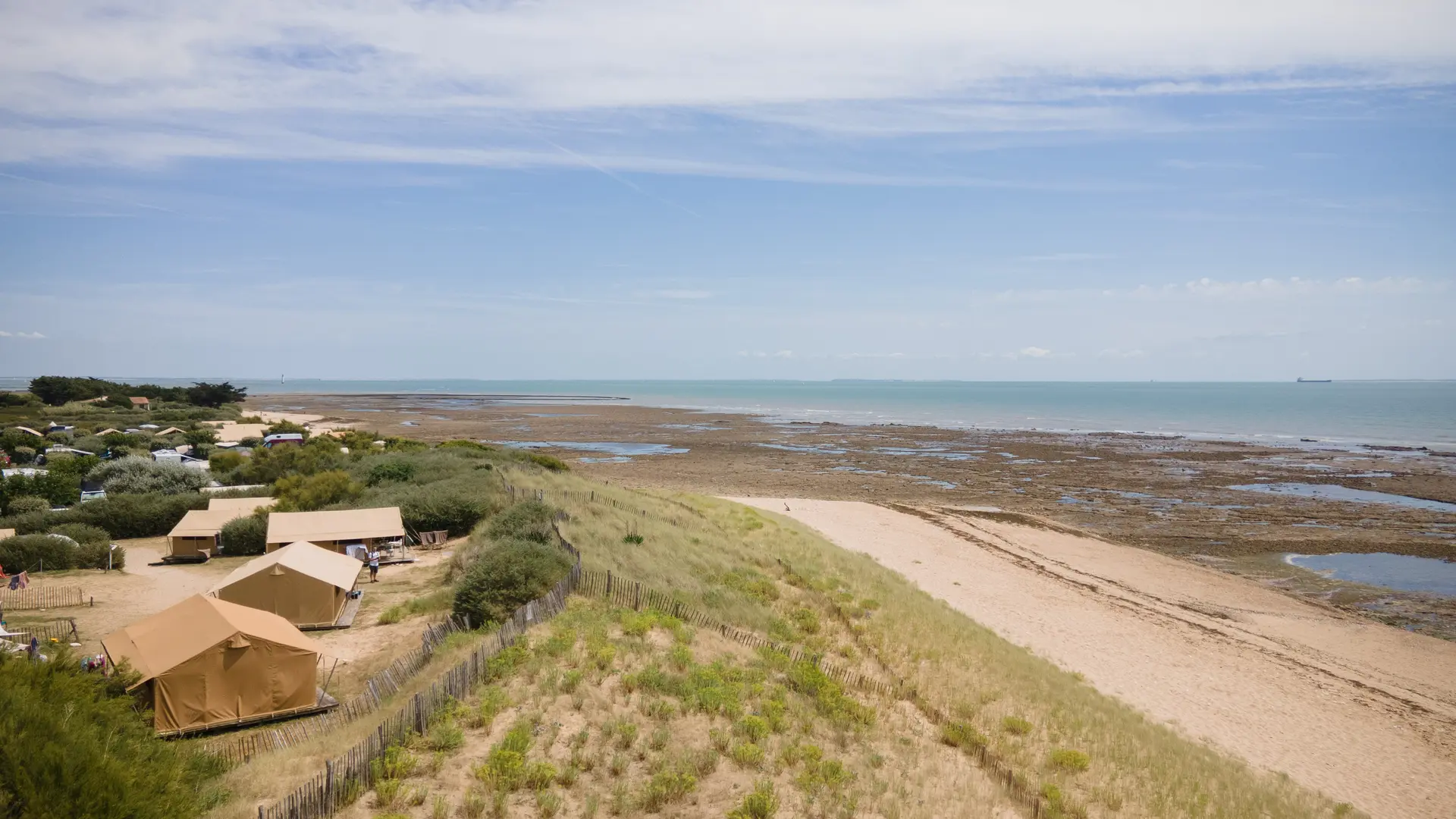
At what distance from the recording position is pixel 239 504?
27.7m

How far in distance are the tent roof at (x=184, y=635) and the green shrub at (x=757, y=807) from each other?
8619mm

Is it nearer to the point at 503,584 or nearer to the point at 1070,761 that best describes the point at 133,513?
the point at 503,584

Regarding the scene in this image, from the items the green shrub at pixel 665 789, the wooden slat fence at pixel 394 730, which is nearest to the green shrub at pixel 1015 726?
the green shrub at pixel 665 789

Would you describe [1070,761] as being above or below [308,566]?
below

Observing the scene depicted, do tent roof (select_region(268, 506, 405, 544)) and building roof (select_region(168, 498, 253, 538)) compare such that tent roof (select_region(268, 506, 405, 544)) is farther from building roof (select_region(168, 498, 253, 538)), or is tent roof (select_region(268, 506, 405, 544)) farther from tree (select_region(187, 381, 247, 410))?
tree (select_region(187, 381, 247, 410))

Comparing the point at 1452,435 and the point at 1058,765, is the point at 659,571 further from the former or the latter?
the point at 1452,435

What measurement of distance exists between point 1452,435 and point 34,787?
110 m

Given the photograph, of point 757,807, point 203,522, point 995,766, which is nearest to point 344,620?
point 203,522

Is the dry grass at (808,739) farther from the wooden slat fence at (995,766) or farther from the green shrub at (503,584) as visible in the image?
the green shrub at (503,584)

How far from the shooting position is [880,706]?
13.3 metres

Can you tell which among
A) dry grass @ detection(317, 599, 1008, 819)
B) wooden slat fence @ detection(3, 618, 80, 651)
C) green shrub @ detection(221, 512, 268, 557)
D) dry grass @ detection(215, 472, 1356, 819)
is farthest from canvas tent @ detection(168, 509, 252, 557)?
dry grass @ detection(317, 599, 1008, 819)

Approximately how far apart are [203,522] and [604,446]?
49.6 metres

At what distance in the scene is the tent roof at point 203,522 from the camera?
1000 inches

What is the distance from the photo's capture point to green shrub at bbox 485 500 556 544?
20.3 m
